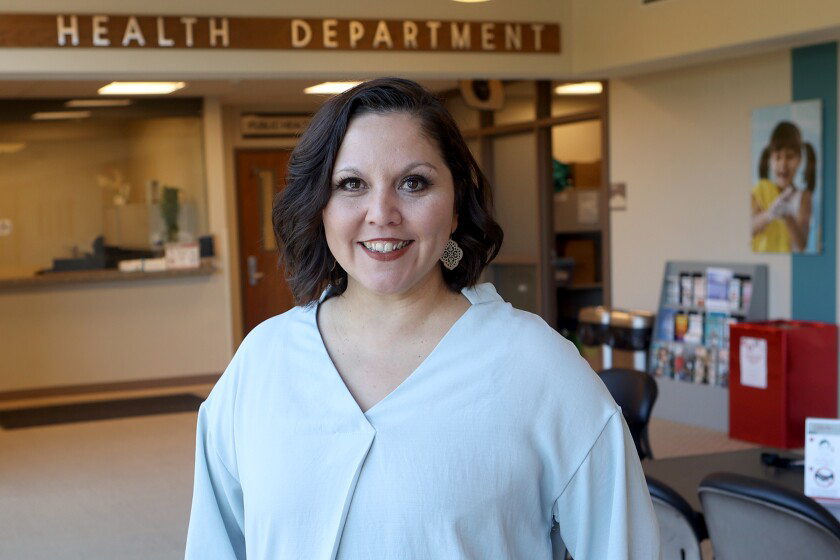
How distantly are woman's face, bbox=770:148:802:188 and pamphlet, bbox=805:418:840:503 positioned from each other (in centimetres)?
397

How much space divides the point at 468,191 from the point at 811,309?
19.2 feet

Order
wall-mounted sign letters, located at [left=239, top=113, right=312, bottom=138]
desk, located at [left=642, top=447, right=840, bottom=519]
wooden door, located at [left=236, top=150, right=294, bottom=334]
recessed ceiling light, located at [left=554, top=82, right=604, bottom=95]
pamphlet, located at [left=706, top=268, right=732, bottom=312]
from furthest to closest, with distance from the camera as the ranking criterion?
wooden door, located at [left=236, top=150, right=294, bottom=334], wall-mounted sign letters, located at [left=239, top=113, right=312, bottom=138], recessed ceiling light, located at [left=554, top=82, right=604, bottom=95], pamphlet, located at [left=706, top=268, right=732, bottom=312], desk, located at [left=642, top=447, right=840, bottom=519]

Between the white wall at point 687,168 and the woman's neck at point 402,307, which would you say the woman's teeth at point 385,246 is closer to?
the woman's neck at point 402,307

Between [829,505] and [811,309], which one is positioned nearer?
[829,505]

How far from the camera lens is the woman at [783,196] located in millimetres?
6824

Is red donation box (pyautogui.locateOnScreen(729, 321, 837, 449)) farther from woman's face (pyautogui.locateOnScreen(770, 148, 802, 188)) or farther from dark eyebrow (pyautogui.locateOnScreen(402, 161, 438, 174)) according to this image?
dark eyebrow (pyautogui.locateOnScreen(402, 161, 438, 174))

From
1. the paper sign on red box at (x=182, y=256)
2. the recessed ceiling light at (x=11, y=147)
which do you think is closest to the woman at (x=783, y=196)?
the paper sign on red box at (x=182, y=256)

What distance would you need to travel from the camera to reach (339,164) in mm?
1514

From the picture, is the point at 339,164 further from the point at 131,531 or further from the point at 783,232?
the point at 783,232

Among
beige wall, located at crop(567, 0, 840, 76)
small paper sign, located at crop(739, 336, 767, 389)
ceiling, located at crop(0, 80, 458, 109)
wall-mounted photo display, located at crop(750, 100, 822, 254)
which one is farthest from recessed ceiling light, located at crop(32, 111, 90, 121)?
small paper sign, located at crop(739, 336, 767, 389)

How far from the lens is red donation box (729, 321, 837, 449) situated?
6.69 meters

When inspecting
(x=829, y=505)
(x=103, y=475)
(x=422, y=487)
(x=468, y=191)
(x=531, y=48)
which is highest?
(x=531, y=48)

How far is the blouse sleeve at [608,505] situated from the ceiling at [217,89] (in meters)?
7.16

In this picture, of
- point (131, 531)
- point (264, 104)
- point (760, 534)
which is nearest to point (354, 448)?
point (760, 534)
